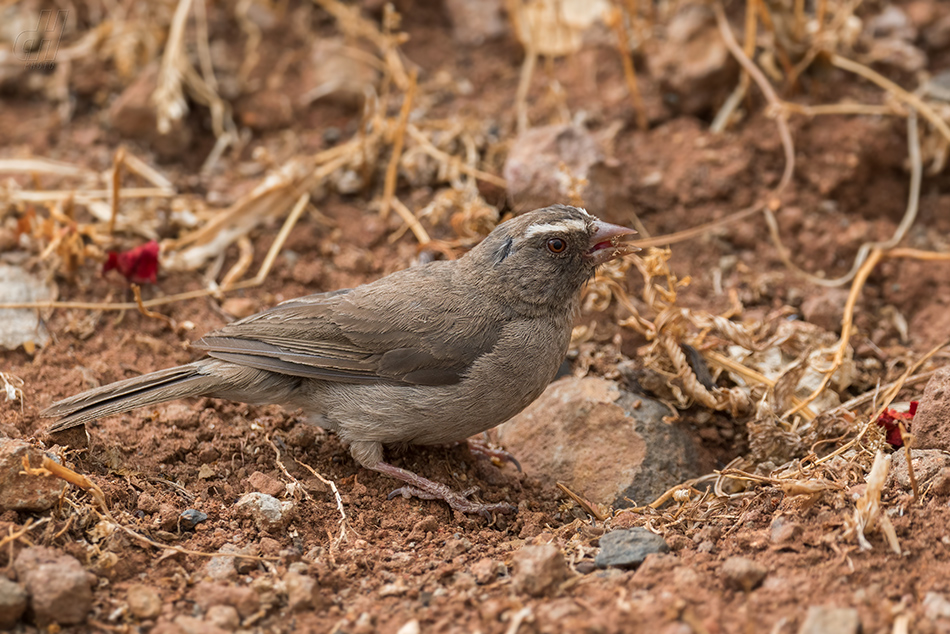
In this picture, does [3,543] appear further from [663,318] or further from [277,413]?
[663,318]

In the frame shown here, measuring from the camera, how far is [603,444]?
16.6ft

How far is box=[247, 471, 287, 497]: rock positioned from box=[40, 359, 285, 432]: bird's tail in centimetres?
50

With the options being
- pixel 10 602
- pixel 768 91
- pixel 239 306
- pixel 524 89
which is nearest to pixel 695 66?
A: pixel 768 91

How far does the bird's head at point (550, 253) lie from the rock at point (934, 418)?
167cm

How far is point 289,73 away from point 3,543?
17.8 ft

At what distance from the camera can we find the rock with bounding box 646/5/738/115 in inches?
276

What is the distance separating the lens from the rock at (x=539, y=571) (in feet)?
11.6

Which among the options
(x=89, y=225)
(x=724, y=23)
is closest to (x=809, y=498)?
(x=724, y=23)

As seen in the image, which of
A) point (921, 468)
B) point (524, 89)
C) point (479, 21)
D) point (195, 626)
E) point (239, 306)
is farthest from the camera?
point (479, 21)

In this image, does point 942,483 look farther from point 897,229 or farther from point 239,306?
point 239,306

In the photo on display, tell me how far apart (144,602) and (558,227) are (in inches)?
108

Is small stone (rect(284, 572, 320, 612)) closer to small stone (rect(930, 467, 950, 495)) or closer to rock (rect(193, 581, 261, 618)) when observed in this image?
rock (rect(193, 581, 261, 618))

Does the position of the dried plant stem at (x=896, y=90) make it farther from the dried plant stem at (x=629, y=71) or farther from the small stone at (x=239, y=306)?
the small stone at (x=239, y=306)

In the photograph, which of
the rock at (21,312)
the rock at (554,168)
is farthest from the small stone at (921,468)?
the rock at (21,312)
